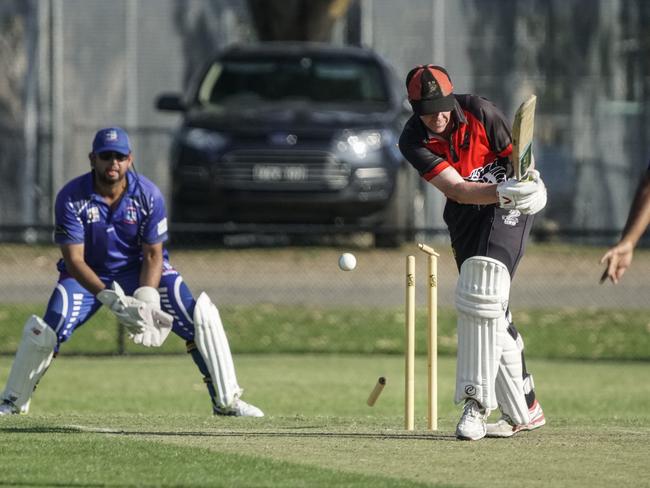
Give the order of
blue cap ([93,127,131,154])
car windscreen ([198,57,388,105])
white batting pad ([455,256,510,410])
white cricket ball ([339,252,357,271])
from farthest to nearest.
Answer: car windscreen ([198,57,388,105])
blue cap ([93,127,131,154])
white cricket ball ([339,252,357,271])
white batting pad ([455,256,510,410])

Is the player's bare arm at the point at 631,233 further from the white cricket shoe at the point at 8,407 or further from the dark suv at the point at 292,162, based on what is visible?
the dark suv at the point at 292,162

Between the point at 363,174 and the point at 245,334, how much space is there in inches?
107

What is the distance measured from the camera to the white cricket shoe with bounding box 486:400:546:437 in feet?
26.1

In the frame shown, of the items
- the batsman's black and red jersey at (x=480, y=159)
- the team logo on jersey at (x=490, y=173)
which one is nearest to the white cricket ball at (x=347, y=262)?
the batsman's black and red jersey at (x=480, y=159)

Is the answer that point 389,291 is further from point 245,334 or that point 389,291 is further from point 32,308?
point 32,308

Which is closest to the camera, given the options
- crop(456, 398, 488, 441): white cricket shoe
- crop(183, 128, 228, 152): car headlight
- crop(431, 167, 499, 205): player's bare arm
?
crop(431, 167, 499, 205): player's bare arm

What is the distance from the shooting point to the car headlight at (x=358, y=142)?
682 inches

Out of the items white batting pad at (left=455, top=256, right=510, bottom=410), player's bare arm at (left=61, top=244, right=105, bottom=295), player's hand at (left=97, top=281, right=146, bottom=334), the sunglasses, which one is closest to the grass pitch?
white batting pad at (left=455, top=256, right=510, bottom=410)

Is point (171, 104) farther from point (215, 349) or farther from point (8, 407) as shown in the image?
point (8, 407)

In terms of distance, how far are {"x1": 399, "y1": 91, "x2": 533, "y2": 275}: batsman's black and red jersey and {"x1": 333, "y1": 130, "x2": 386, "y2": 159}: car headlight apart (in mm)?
9377

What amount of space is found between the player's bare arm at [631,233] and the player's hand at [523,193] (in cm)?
58

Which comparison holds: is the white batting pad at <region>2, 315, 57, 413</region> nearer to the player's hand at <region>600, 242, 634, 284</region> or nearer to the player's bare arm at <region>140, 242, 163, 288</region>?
the player's bare arm at <region>140, 242, 163, 288</region>

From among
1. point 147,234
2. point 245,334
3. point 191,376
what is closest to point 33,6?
point 245,334

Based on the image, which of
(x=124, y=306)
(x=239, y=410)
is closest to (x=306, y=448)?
(x=124, y=306)
